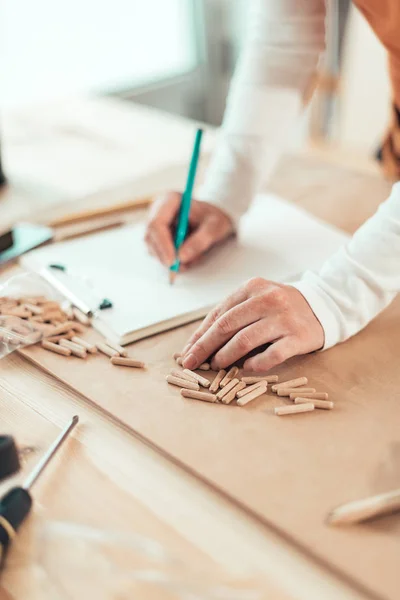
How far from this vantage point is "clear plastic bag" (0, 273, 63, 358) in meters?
0.99

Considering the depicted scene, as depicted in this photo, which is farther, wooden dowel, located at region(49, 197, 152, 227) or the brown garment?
wooden dowel, located at region(49, 197, 152, 227)

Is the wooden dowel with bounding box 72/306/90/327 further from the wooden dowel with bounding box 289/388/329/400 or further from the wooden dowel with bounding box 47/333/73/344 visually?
the wooden dowel with bounding box 289/388/329/400

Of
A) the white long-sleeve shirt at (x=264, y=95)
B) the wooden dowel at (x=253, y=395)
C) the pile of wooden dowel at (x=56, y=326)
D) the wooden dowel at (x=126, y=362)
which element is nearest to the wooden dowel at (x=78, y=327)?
A: the pile of wooden dowel at (x=56, y=326)

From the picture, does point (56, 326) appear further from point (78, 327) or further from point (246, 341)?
point (246, 341)

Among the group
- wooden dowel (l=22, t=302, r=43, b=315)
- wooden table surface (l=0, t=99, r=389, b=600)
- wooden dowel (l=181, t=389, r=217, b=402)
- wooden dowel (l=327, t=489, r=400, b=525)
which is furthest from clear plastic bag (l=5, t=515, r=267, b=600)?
wooden dowel (l=22, t=302, r=43, b=315)

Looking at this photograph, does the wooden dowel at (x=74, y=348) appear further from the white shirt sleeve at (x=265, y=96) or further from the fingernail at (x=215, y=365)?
the white shirt sleeve at (x=265, y=96)

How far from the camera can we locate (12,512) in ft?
2.15

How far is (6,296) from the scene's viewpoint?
1.07 meters

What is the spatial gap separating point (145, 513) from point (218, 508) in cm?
8

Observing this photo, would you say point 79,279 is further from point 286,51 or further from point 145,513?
point 286,51

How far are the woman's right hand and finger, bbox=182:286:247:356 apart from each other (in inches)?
9.3

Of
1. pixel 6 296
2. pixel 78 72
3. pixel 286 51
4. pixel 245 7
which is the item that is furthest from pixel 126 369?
pixel 245 7

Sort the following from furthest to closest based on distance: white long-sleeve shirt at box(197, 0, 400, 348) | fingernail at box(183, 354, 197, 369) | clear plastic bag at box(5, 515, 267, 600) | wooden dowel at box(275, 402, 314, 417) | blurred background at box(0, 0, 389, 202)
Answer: blurred background at box(0, 0, 389, 202) < white long-sleeve shirt at box(197, 0, 400, 348) < fingernail at box(183, 354, 197, 369) < wooden dowel at box(275, 402, 314, 417) < clear plastic bag at box(5, 515, 267, 600)

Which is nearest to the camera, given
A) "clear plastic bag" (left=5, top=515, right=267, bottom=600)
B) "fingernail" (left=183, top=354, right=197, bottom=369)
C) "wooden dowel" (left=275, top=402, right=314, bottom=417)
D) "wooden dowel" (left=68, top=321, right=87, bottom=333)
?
"clear plastic bag" (left=5, top=515, right=267, bottom=600)
